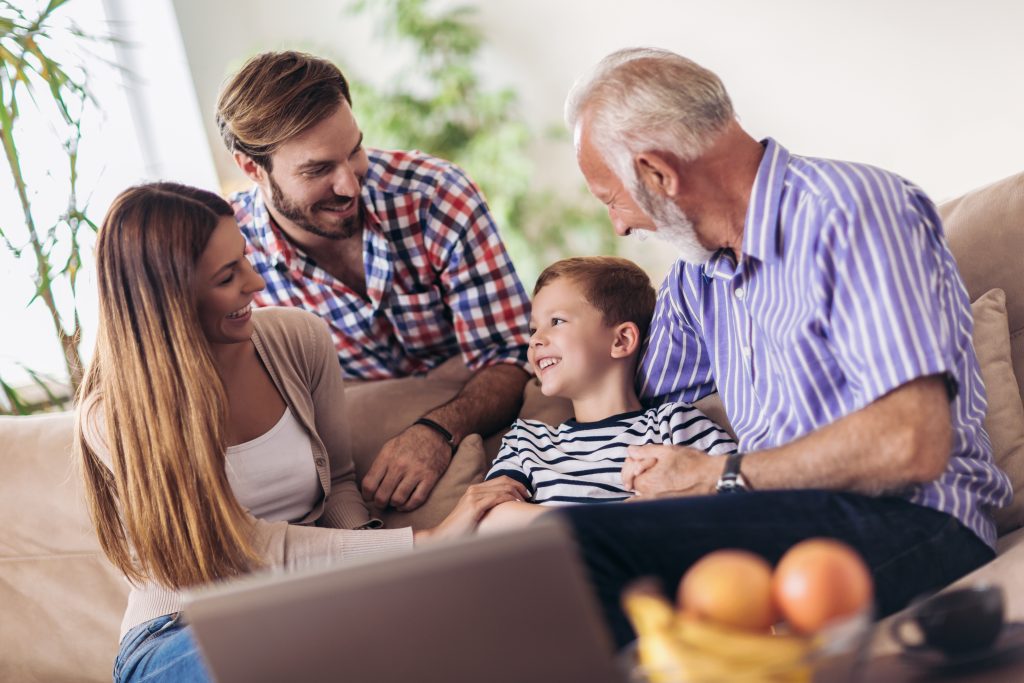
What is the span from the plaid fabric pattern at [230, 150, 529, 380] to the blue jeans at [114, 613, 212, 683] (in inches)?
33.3

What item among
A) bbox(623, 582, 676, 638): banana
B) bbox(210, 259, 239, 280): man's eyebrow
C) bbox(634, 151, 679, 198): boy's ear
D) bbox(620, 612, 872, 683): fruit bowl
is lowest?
bbox(620, 612, 872, 683): fruit bowl

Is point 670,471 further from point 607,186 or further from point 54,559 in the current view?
point 54,559

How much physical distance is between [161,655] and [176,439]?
1.12 ft

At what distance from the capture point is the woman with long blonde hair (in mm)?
1515

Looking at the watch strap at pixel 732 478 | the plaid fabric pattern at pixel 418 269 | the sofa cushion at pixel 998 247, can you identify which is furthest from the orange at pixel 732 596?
the plaid fabric pattern at pixel 418 269

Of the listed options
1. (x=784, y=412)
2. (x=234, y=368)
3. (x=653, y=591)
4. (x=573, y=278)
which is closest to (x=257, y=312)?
(x=234, y=368)

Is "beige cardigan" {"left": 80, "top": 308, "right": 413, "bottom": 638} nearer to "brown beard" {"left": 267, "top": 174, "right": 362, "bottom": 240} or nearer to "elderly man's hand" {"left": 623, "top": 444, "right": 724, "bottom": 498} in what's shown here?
"brown beard" {"left": 267, "top": 174, "right": 362, "bottom": 240}

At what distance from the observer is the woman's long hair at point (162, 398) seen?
1.51 metres

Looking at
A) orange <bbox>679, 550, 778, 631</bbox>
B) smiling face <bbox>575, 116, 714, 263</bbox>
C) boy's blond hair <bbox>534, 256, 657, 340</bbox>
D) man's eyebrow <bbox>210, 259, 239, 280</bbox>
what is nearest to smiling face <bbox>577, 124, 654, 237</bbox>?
smiling face <bbox>575, 116, 714, 263</bbox>

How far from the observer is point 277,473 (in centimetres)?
173

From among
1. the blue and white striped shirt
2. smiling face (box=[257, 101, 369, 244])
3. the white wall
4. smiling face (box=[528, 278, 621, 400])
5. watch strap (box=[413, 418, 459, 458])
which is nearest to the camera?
the blue and white striped shirt

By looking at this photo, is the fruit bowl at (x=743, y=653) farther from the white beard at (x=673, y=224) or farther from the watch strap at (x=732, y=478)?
the white beard at (x=673, y=224)

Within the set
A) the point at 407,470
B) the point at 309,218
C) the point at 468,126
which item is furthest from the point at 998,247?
the point at 468,126

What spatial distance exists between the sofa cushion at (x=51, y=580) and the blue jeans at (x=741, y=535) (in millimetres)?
1129
